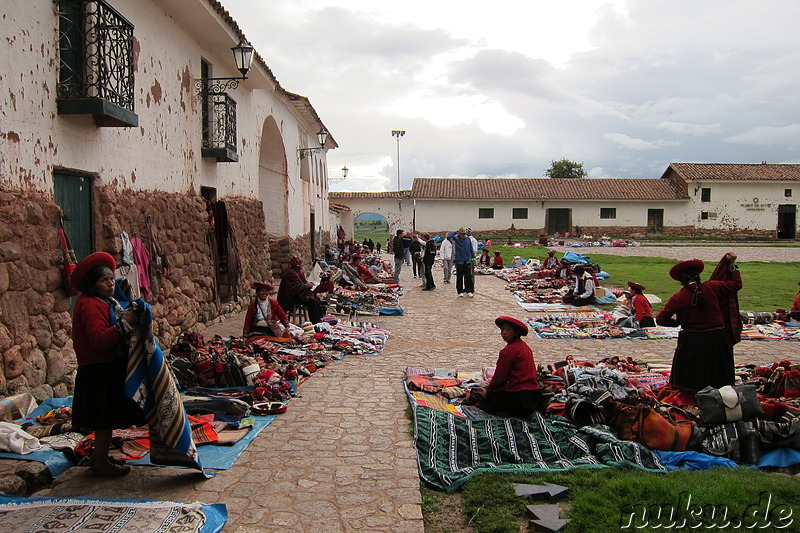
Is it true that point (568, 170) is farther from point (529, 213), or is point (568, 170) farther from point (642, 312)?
point (642, 312)

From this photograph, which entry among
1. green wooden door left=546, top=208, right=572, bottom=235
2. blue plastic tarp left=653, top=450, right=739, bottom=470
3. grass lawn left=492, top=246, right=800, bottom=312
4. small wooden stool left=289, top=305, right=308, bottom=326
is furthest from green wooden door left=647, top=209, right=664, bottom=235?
blue plastic tarp left=653, top=450, right=739, bottom=470

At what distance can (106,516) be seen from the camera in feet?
12.5

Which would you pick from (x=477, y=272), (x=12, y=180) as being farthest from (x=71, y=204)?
(x=477, y=272)

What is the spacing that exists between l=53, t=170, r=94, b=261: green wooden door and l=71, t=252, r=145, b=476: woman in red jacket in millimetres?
2423

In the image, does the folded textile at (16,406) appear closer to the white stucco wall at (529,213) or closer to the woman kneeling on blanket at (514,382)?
the woman kneeling on blanket at (514,382)

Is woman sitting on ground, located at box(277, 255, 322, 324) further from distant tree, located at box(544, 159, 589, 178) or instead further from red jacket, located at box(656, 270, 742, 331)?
distant tree, located at box(544, 159, 589, 178)

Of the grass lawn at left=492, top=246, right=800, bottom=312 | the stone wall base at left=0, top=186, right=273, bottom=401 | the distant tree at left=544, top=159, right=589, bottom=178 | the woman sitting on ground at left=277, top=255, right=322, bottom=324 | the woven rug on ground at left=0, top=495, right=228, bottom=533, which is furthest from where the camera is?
the distant tree at left=544, top=159, right=589, bottom=178

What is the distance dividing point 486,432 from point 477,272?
60.3 ft

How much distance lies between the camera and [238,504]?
4.16 meters

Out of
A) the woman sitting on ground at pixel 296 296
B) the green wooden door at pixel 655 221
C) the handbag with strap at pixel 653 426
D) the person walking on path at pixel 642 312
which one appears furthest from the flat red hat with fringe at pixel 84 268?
the green wooden door at pixel 655 221

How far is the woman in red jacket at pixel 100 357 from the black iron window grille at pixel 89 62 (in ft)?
8.86

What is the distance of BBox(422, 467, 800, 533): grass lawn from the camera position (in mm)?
3795

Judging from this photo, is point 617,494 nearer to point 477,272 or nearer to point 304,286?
point 304,286
